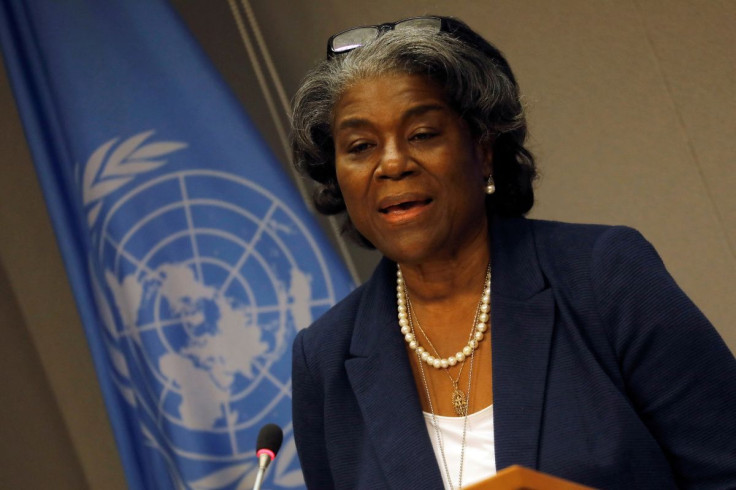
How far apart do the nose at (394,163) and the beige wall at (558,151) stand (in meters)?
1.46

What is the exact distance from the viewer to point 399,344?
1931mm

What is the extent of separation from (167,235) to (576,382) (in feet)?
5.23

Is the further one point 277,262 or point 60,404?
point 60,404

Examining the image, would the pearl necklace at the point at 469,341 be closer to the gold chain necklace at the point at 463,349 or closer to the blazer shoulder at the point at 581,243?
the gold chain necklace at the point at 463,349

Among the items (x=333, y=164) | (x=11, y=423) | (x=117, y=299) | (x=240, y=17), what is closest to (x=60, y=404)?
(x=11, y=423)

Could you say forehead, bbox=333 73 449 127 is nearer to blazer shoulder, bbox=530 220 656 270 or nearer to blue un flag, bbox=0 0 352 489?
blazer shoulder, bbox=530 220 656 270

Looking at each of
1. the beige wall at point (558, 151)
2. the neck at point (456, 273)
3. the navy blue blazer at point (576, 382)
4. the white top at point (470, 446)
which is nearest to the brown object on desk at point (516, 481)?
the navy blue blazer at point (576, 382)

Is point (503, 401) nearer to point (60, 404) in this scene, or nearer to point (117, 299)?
point (117, 299)

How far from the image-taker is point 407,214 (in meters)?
1.80

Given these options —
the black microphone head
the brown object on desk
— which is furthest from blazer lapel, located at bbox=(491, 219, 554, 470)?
the brown object on desk

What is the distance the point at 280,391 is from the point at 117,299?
21.6 inches

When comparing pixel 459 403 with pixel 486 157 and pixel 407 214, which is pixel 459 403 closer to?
pixel 407 214

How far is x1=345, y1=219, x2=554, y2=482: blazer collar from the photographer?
166 cm

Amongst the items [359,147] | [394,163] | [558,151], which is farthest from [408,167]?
[558,151]
